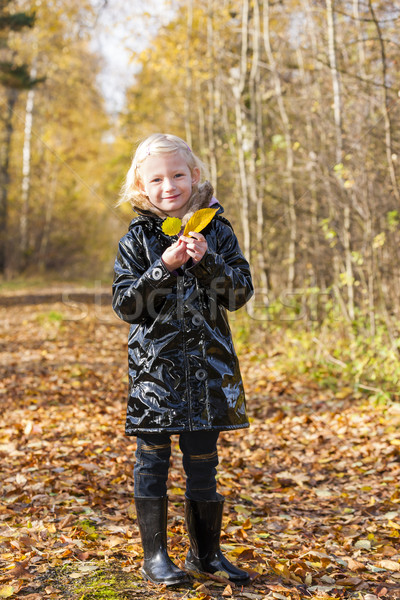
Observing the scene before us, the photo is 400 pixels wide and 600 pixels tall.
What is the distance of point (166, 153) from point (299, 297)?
6.58 m

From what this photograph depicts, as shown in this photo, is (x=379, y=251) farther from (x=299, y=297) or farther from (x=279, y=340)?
(x=299, y=297)

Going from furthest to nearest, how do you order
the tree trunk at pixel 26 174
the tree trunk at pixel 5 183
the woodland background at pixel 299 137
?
the tree trunk at pixel 26 174
the tree trunk at pixel 5 183
the woodland background at pixel 299 137

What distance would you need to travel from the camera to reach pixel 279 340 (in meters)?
7.72

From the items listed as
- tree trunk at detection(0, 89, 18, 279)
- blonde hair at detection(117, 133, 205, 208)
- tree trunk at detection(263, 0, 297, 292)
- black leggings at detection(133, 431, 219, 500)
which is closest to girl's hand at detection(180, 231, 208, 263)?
blonde hair at detection(117, 133, 205, 208)

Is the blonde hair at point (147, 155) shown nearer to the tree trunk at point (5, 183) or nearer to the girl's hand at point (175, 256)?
the girl's hand at point (175, 256)

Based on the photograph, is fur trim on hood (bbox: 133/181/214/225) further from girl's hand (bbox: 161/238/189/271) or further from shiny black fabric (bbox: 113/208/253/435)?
girl's hand (bbox: 161/238/189/271)

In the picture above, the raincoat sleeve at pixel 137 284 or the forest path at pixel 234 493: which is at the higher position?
the raincoat sleeve at pixel 137 284

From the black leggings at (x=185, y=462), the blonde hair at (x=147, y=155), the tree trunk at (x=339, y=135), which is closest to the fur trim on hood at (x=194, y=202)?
the blonde hair at (x=147, y=155)

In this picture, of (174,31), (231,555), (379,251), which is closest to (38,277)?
(174,31)

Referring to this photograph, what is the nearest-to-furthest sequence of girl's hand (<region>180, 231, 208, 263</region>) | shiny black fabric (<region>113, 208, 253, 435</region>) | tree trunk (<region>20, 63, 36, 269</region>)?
1. girl's hand (<region>180, 231, 208, 263</region>)
2. shiny black fabric (<region>113, 208, 253, 435</region>)
3. tree trunk (<region>20, 63, 36, 269</region>)

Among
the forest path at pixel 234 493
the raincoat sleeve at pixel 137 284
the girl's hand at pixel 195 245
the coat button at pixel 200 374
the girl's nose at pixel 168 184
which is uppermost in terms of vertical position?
the girl's nose at pixel 168 184

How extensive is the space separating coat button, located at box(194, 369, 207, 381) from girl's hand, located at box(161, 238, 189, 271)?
0.41 meters

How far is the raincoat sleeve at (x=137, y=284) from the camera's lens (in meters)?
2.21

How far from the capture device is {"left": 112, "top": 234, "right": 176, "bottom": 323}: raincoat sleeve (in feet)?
7.24
